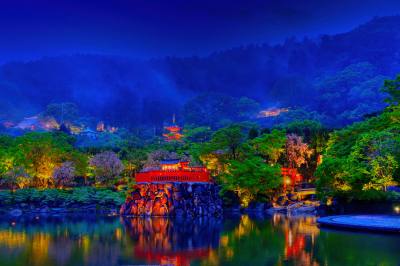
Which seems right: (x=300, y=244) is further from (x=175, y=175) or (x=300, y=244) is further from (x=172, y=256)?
(x=175, y=175)

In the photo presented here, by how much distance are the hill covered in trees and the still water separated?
290 ft

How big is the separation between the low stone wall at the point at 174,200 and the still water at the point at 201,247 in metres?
12.7

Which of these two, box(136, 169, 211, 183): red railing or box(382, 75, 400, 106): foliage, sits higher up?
box(382, 75, 400, 106): foliage

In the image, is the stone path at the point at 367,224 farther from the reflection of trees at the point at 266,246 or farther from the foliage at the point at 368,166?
the foliage at the point at 368,166

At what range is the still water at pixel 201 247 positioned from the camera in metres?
17.4

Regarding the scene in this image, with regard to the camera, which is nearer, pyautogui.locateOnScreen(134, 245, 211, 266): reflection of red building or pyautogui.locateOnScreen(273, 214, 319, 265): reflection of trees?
pyautogui.locateOnScreen(273, 214, 319, 265): reflection of trees

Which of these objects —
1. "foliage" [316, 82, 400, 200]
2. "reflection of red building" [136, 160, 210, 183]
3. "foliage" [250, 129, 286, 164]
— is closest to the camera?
"foliage" [316, 82, 400, 200]

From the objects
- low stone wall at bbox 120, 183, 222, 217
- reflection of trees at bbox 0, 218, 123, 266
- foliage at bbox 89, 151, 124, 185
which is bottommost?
reflection of trees at bbox 0, 218, 123, 266

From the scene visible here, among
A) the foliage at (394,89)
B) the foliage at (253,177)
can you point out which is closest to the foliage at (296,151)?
the foliage at (253,177)

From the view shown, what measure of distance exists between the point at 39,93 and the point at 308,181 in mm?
160266

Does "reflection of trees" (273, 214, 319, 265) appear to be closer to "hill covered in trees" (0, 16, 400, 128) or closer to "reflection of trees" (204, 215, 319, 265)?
"reflection of trees" (204, 215, 319, 265)

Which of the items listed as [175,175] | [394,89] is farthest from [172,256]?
[394,89]

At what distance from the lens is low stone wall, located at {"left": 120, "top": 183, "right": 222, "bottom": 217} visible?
42688 mm

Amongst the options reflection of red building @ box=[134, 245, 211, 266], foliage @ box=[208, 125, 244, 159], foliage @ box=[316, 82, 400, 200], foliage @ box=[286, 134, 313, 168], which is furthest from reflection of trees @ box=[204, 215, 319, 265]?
foliage @ box=[286, 134, 313, 168]
